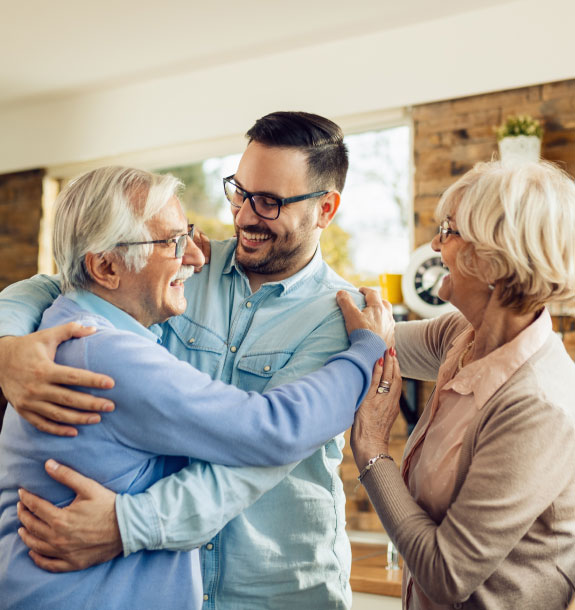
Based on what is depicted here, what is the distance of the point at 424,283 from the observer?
3.94 metres

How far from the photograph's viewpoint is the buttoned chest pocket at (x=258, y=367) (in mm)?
1495

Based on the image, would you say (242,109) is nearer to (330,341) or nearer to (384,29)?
(384,29)

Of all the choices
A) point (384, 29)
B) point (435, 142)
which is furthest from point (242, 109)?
point (435, 142)

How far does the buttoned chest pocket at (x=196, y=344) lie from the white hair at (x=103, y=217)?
9.9 inches

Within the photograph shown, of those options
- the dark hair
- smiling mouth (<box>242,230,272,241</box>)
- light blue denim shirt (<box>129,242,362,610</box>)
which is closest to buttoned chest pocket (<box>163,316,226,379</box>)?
light blue denim shirt (<box>129,242,362,610</box>)

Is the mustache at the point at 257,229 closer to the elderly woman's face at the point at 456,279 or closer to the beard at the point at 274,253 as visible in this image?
the beard at the point at 274,253

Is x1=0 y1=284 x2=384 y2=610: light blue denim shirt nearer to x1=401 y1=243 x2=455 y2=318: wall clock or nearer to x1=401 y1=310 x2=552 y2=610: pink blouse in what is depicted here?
x1=401 y1=310 x2=552 y2=610: pink blouse

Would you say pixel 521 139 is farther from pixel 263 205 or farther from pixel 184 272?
pixel 184 272

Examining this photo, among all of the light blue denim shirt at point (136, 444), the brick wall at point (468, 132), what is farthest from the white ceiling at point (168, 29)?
A: the light blue denim shirt at point (136, 444)

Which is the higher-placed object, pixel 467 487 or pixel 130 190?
pixel 130 190

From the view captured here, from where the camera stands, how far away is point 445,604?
143cm

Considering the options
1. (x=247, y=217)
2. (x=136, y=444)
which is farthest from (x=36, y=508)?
(x=247, y=217)

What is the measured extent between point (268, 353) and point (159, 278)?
10.8 inches

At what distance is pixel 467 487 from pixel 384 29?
3587 millimetres
